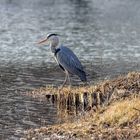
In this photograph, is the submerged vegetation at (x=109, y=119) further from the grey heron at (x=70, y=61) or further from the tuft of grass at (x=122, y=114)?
the grey heron at (x=70, y=61)

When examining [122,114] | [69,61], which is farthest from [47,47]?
[122,114]

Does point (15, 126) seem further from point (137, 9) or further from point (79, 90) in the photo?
point (137, 9)

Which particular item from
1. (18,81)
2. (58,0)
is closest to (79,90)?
(18,81)

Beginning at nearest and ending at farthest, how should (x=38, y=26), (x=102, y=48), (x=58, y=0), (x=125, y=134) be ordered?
1. (x=125, y=134)
2. (x=102, y=48)
3. (x=38, y=26)
4. (x=58, y=0)

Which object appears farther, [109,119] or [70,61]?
[70,61]

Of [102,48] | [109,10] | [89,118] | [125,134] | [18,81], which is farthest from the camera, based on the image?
[109,10]

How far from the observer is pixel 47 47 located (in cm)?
2561

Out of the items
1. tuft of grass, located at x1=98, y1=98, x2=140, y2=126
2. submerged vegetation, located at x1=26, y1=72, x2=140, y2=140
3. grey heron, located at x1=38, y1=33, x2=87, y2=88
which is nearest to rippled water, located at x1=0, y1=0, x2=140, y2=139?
submerged vegetation, located at x1=26, y1=72, x2=140, y2=140

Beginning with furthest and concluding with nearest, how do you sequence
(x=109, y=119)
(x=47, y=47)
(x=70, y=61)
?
(x=47, y=47) → (x=70, y=61) → (x=109, y=119)

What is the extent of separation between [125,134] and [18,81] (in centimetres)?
802

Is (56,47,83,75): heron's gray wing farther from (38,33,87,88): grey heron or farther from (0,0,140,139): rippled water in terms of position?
(0,0,140,139): rippled water

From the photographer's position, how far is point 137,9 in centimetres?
4722

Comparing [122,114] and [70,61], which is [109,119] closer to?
[122,114]

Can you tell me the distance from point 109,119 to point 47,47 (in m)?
15.0
